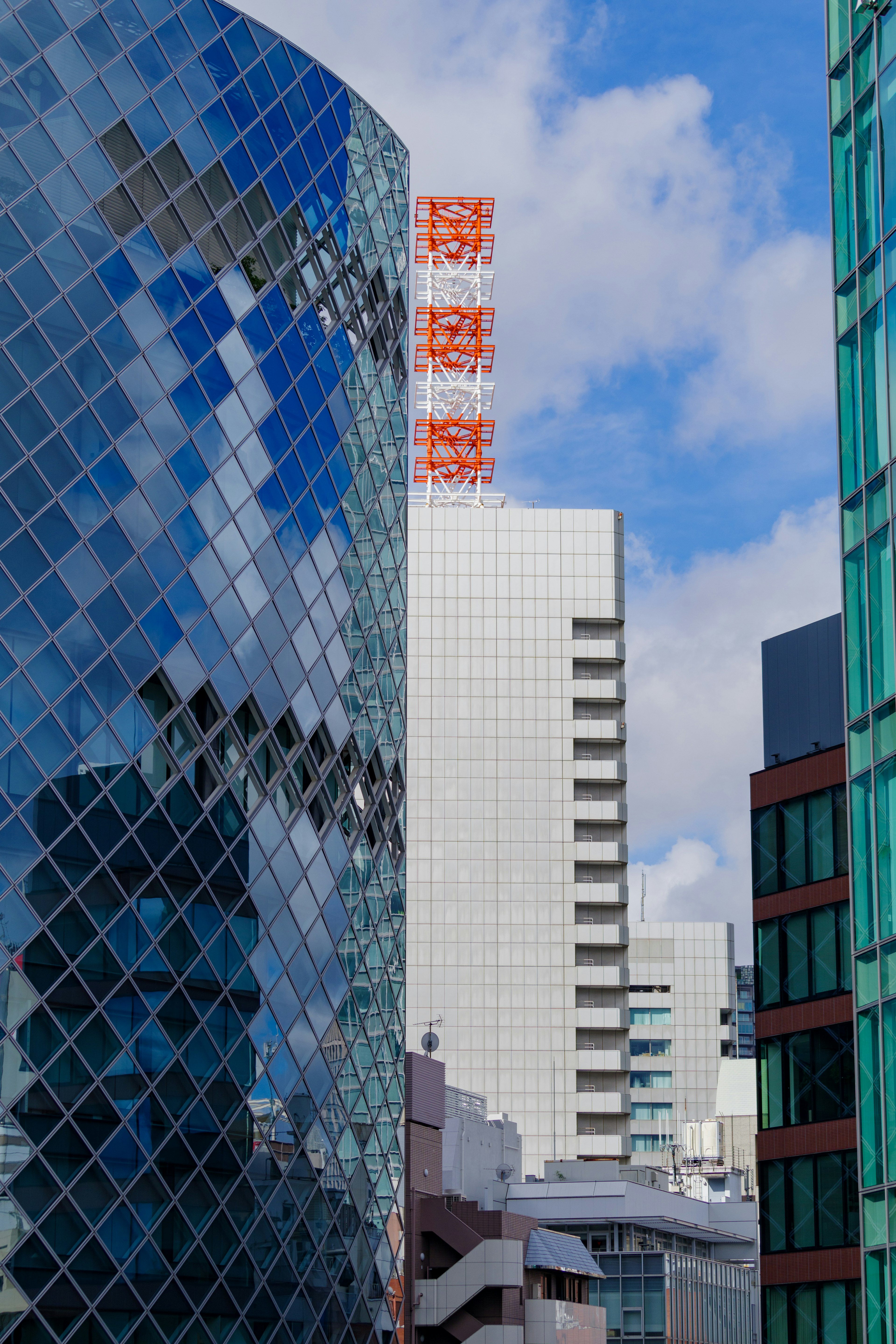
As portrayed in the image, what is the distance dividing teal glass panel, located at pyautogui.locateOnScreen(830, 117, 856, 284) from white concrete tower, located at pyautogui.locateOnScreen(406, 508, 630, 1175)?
87922 millimetres

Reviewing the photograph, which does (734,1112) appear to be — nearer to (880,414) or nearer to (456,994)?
(456,994)

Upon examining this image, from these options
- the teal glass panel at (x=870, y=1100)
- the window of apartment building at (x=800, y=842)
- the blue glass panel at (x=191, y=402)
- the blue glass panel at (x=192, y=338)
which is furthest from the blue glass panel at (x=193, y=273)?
the teal glass panel at (x=870, y=1100)

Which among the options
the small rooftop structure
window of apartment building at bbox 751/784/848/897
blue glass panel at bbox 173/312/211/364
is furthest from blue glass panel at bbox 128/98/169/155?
the small rooftop structure

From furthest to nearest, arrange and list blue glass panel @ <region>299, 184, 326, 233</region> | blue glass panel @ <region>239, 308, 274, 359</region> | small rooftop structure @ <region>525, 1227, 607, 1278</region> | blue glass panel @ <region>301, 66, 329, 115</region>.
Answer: small rooftop structure @ <region>525, 1227, 607, 1278</region>
blue glass panel @ <region>301, 66, 329, 115</region>
blue glass panel @ <region>299, 184, 326, 233</region>
blue glass panel @ <region>239, 308, 274, 359</region>

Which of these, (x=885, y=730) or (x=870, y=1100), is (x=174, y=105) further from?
(x=870, y=1100)

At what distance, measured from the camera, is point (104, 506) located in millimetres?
45719

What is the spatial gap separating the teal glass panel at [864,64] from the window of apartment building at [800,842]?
2893 cm

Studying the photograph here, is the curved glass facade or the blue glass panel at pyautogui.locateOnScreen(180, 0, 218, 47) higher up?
the blue glass panel at pyautogui.locateOnScreen(180, 0, 218, 47)

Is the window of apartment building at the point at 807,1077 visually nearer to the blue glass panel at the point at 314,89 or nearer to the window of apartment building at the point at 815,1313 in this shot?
the window of apartment building at the point at 815,1313

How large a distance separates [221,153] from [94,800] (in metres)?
21.9

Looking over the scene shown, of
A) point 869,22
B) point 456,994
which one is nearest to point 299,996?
point 869,22

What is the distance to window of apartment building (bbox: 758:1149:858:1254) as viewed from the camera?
55.5 m

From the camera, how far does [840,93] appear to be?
37.6m

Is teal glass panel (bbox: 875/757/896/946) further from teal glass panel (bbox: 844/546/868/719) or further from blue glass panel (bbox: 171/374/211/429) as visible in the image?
blue glass panel (bbox: 171/374/211/429)
